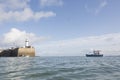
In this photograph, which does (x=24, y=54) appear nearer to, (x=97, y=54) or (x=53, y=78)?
(x=97, y=54)

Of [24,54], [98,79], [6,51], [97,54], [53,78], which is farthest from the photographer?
[97,54]

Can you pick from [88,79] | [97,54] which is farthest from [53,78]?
[97,54]

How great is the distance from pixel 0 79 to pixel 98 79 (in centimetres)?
685

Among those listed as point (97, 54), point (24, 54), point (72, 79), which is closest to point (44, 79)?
point (72, 79)

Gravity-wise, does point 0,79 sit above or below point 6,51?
below

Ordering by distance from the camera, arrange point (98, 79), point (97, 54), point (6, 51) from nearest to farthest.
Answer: point (98, 79) < point (6, 51) < point (97, 54)

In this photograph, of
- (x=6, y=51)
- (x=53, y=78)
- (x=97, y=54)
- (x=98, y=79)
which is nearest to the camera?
(x=98, y=79)

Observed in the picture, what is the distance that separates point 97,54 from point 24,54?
2804 inches

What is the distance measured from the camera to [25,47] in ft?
362

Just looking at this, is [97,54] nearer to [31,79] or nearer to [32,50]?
[32,50]

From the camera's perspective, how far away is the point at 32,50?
360 ft

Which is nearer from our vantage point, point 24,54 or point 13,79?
point 13,79

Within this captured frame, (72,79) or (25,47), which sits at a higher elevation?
(25,47)

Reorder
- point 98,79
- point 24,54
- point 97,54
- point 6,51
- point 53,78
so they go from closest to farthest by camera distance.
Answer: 1. point 98,79
2. point 53,78
3. point 24,54
4. point 6,51
5. point 97,54
